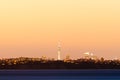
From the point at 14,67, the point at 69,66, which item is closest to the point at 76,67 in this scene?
the point at 69,66

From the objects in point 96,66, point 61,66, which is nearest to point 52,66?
point 61,66

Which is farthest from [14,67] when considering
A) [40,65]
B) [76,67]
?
[76,67]

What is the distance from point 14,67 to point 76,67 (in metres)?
15.2

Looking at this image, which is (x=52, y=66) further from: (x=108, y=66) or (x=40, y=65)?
(x=108, y=66)

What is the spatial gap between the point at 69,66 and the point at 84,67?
5538 millimetres

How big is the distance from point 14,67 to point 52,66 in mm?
9162

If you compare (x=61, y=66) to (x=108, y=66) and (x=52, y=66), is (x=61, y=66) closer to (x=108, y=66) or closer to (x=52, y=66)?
(x=52, y=66)

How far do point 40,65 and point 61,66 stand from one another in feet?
16.8

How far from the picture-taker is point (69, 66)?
143 meters

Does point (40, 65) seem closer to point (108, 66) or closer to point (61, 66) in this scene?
point (61, 66)

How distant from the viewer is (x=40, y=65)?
140 meters

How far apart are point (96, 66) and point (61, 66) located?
8617 mm

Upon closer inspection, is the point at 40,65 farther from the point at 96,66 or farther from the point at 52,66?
the point at 96,66

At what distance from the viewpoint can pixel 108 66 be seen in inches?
5463
